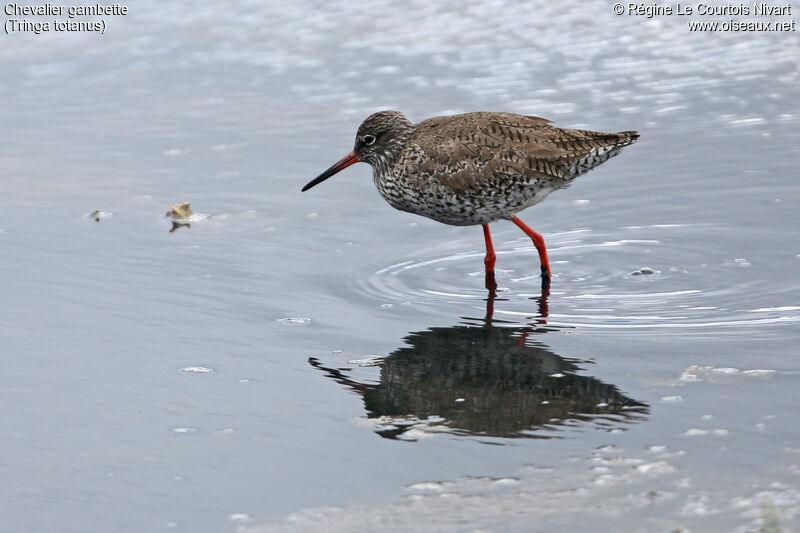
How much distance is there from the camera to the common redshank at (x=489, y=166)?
816cm

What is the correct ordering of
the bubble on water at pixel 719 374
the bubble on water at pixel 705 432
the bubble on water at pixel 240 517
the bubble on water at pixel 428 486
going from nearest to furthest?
the bubble on water at pixel 240 517 → the bubble on water at pixel 428 486 → the bubble on water at pixel 705 432 → the bubble on water at pixel 719 374

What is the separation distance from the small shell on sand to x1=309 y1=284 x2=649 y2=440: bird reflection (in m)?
2.95

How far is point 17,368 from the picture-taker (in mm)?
6461

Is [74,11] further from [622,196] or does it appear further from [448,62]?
[622,196]

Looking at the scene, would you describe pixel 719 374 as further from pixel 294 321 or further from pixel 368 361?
pixel 294 321

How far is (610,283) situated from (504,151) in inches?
48.7

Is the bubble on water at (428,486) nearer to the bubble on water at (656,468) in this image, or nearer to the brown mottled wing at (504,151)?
the bubble on water at (656,468)

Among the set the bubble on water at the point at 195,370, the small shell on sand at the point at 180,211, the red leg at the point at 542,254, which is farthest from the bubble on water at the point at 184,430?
the small shell on sand at the point at 180,211

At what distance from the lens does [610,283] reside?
25.8 ft

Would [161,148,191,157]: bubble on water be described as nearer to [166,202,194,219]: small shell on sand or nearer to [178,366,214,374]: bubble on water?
[166,202,194,219]: small shell on sand

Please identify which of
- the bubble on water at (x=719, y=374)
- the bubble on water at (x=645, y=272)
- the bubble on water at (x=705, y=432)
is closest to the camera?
the bubble on water at (x=705, y=432)

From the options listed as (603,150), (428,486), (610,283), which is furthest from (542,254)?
(428,486)

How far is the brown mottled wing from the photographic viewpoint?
816 centimetres

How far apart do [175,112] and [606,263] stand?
5.34m
